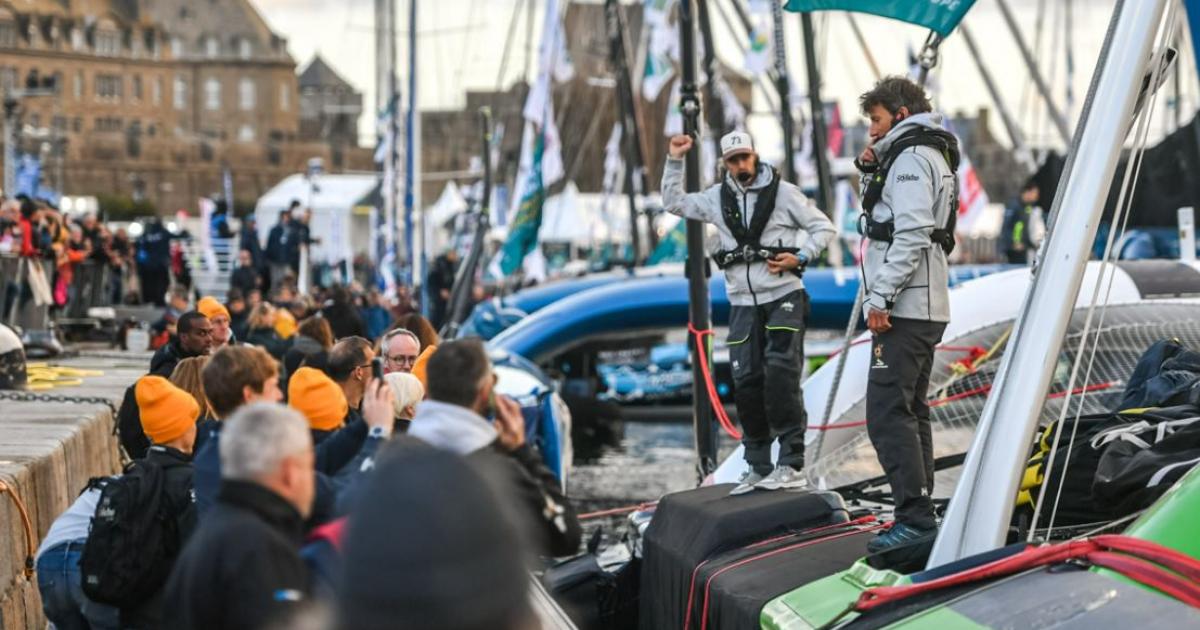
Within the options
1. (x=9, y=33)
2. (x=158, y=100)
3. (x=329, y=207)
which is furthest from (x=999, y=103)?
(x=158, y=100)

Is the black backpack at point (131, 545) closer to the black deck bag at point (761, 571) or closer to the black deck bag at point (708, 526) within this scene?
the black deck bag at point (761, 571)

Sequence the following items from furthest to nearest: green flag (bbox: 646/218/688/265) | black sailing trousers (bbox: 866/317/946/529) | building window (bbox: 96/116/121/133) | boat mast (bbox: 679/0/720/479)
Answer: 1. building window (bbox: 96/116/121/133)
2. green flag (bbox: 646/218/688/265)
3. boat mast (bbox: 679/0/720/479)
4. black sailing trousers (bbox: 866/317/946/529)

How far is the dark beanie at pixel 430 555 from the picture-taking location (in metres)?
2.93

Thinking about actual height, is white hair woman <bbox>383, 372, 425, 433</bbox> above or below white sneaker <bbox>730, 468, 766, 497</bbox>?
above

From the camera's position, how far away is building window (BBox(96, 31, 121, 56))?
410 feet

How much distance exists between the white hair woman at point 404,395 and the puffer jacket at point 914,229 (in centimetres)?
183

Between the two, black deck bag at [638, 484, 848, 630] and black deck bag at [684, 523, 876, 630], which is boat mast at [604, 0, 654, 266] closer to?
black deck bag at [638, 484, 848, 630]

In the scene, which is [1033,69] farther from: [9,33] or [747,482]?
[9,33]

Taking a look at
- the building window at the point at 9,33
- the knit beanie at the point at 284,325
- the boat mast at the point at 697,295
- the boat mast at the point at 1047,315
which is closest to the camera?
the boat mast at the point at 1047,315

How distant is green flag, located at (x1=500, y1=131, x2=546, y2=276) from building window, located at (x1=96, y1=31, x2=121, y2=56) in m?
111

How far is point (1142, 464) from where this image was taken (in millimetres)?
6242

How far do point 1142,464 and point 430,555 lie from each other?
4021mm

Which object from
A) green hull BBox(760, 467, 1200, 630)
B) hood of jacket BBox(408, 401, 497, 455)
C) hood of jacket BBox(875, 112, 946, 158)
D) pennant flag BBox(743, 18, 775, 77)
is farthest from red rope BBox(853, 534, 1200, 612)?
pennant flag BBox(743, 18, 775, 77)

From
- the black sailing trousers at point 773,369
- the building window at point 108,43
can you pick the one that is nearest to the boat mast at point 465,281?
the black sailing trousers at point 773,369
